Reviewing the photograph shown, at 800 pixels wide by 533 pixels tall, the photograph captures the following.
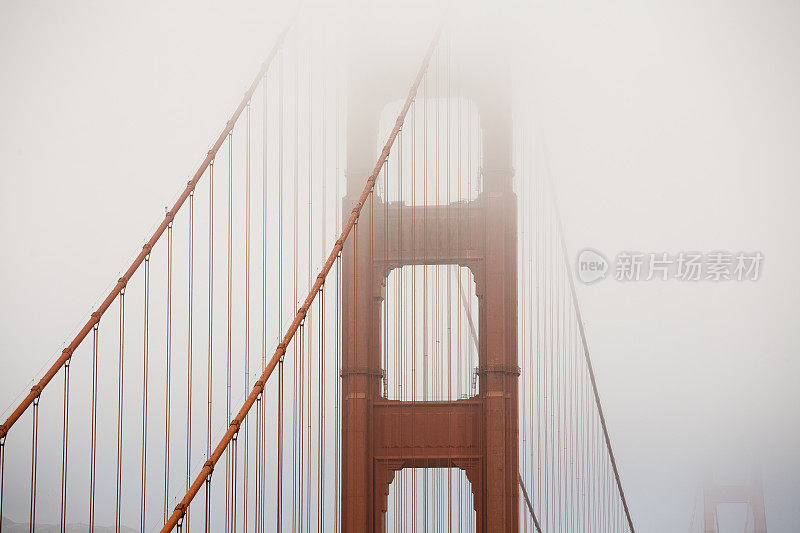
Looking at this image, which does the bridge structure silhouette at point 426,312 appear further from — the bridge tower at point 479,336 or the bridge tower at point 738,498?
the bridge tower at point 738,498

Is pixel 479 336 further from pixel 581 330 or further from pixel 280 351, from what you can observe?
pixel 280 351

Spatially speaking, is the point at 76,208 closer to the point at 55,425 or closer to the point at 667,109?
the point at 55,425

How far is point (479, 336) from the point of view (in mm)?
12773

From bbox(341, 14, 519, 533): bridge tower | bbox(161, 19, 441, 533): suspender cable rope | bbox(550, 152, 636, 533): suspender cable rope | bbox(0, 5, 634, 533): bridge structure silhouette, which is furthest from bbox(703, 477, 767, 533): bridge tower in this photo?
bbox(161, 19, 441, 533): suspender cable rope

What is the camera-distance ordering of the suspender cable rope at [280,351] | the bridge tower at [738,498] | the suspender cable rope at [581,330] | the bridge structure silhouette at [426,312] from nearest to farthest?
the suspender cable rope at [280,351]
the bridge structure silhouette at [426,312]
the suspender cable rope at [581,330]
the bridge tower at [738,498]

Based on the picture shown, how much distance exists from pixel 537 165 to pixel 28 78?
6.15m

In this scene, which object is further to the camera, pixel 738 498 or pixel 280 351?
pixel 738 498

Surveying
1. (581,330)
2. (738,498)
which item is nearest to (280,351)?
(581,330)

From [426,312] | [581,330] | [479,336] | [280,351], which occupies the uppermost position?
[581,330]

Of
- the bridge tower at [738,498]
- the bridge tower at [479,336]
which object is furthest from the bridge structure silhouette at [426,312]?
the bridge tower at [738,498]

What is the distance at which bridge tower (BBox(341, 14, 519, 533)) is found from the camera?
12.5 meters

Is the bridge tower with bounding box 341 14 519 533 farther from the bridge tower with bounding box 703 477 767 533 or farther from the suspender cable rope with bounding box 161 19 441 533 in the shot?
the bridge tower with bounding box 703 477 767 533

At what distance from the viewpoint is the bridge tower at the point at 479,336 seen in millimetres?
12531

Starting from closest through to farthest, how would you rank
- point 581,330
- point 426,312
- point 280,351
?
point 280,351
point 426,312
point 581,330
